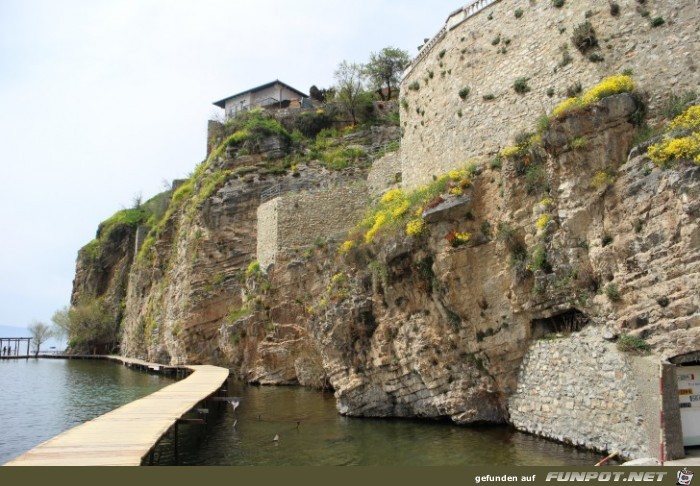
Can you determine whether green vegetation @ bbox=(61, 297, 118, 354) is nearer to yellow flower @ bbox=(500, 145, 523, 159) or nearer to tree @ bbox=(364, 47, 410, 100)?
tree @ bbox=(364, 47, 410, 100)

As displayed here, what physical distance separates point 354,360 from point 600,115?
12.0m

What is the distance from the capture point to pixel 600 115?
15.2m

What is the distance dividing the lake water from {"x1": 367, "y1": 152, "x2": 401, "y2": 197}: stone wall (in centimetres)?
1137

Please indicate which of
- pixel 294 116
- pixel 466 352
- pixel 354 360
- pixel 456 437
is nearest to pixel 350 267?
pixel 354 360

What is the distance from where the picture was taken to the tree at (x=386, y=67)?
5028 cm

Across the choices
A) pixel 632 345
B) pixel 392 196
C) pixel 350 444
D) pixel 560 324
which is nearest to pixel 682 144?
pixel 632 345

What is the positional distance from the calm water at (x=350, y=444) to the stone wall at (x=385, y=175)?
43.1ft

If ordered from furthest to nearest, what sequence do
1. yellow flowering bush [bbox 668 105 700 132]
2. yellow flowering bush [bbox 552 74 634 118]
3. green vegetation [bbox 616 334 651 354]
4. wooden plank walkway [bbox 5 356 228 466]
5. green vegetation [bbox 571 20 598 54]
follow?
green vegetation [bbox 571 20 598 54]
yellow flowering bush [bbox 552 74 634 118]
yellow flowering bush [bbox 668 105 700 132]
green vegetation [bbox 616 334 651 354]
wooden plank walkway [bbox 5 356 228 466]

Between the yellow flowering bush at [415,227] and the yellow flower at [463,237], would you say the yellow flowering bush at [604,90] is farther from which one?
the yellow flowering bush at [415,227]

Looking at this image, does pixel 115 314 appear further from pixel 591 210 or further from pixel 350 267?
pixel 591 210

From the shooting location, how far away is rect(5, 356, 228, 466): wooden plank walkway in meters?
11.2

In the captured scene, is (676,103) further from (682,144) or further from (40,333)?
(40,333)

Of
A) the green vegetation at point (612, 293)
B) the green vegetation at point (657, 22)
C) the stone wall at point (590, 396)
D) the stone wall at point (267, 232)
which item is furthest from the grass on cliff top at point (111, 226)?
the green vegetation at point (612, 293)

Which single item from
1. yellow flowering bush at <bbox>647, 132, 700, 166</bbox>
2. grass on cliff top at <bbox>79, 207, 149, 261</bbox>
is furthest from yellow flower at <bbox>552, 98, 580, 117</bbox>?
grass on cliff top at <bbox>79, 207, 149, 261</bbox>
